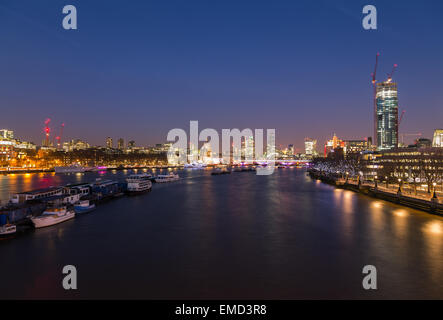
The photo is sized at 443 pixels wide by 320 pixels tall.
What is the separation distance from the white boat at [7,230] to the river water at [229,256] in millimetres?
571

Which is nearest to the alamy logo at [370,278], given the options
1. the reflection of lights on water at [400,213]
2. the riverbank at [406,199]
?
the reflection of lights on water at [400,213]

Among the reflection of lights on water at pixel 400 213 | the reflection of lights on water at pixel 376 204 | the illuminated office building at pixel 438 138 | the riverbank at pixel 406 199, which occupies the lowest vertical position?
the reflection of lights on water at pixel 376 204

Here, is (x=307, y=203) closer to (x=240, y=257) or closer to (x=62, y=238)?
(x=240, y=257)

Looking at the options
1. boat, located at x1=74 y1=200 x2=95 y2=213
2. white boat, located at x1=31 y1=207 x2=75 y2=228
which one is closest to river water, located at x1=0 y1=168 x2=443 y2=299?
white boat, located at x1=31 y1=207 x2=75 y2=228

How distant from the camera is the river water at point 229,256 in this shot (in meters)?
12.0

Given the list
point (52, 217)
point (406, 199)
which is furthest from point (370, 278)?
point (406, 199)

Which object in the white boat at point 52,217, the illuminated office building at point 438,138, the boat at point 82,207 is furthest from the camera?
the illuminated office building at point 438,138

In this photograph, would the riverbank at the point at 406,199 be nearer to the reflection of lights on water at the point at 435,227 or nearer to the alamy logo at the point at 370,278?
the reflection of lights on water at the point at 435,227

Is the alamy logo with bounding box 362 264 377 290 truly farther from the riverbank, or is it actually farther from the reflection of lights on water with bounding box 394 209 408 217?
the riverbank

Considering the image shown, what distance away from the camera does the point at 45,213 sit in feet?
77.3

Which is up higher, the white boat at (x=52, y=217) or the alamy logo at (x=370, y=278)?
the white boat at (x=52, y=217)

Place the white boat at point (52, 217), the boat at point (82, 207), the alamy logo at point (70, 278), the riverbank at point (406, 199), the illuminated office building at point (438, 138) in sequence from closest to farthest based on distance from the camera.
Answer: the alamy logo at point (70, 278) < the white boat at point (52, 217) < the riverbank at point (406, 199) < the boat at point (82, 207) < the illuminated office building at point (438, 138)

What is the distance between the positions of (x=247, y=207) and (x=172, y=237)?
14.5 metres
